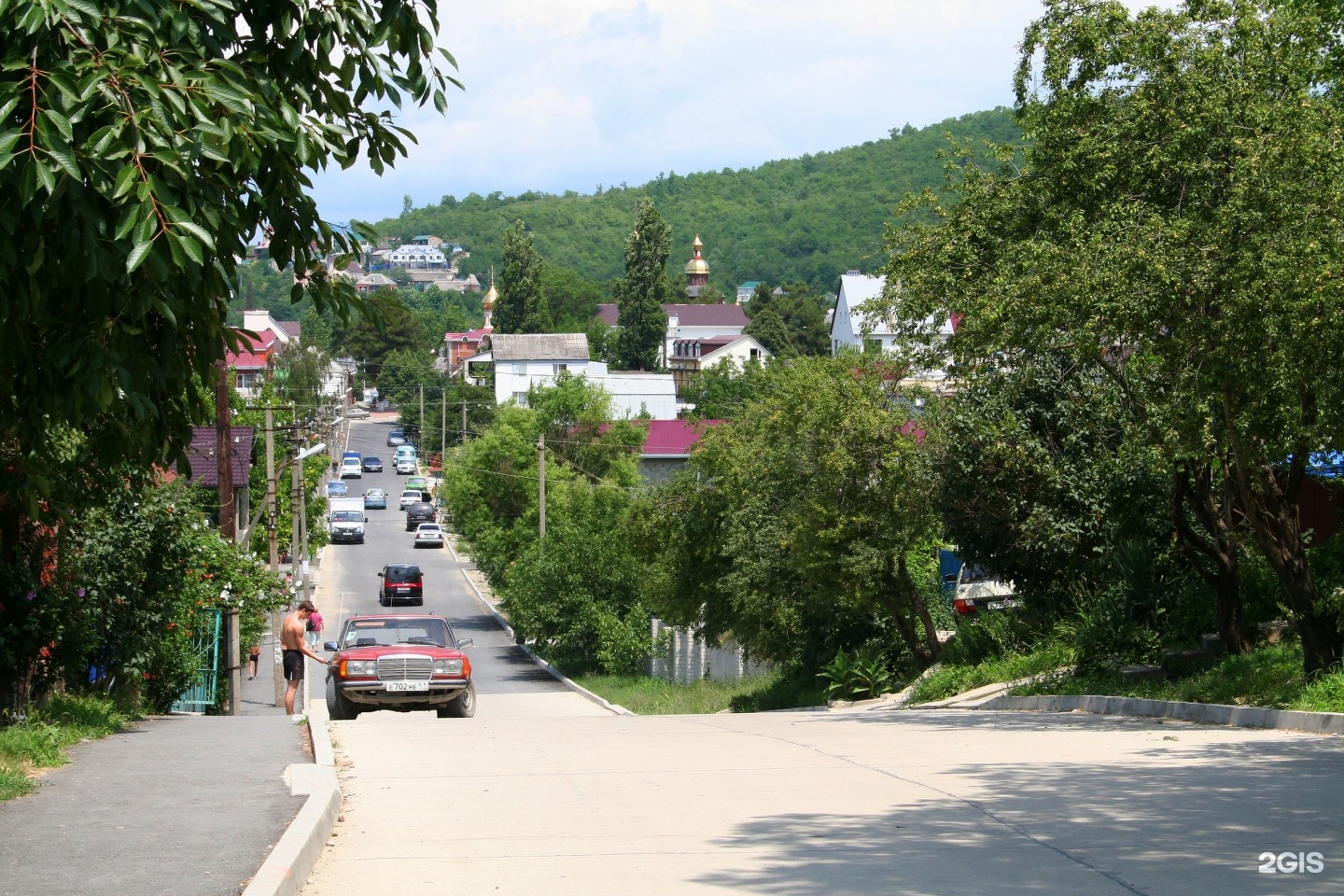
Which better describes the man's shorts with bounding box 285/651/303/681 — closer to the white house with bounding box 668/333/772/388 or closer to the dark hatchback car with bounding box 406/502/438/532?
the dark hatchback car with bounding box 406/502/438/532

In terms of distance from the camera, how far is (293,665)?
20000mm

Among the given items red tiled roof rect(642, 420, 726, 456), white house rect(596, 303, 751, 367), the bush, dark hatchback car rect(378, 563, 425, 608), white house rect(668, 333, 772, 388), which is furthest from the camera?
white house rect(596, 303, 751, 367)

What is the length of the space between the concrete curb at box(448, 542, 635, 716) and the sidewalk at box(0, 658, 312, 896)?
52.8 ft

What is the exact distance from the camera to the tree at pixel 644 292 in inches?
5315

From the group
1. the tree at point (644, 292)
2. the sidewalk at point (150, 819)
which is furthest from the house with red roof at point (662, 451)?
the sidewalk at point (150, 819)

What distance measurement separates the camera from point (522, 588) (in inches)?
1998

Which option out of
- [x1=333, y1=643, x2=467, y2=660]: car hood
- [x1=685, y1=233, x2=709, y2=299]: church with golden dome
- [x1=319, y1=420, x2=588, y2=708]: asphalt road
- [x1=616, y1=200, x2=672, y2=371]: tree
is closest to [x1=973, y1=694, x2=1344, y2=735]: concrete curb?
[x1=333, y1=643, x2=467, y2=660]: car hood

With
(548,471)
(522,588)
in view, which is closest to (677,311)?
(548,471)

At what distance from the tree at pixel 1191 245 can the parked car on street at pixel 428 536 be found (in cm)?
6842

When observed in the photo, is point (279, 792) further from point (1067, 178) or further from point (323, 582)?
point (323, 582)

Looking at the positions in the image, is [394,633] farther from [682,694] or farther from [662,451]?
[662,451]

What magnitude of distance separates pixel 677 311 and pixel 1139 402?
5643 inches

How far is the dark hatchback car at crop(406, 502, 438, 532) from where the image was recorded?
293 ft

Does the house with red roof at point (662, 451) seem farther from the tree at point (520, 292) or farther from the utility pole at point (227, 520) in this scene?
the tree at point (520, 292)
